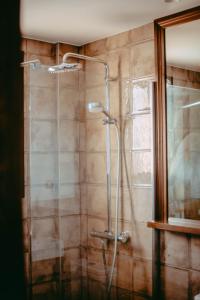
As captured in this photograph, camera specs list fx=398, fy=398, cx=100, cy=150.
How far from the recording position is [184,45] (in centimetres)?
246

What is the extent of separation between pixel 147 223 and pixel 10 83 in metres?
2.34

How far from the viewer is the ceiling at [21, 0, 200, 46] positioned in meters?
2.36

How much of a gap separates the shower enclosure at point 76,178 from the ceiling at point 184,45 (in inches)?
11.1

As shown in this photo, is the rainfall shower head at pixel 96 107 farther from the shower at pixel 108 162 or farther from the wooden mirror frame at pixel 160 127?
the wooden mirror frame at pixel 160 127

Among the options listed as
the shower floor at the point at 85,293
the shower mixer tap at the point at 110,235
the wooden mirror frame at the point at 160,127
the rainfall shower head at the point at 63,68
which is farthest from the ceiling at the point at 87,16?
the shower floor at the point at 85,293

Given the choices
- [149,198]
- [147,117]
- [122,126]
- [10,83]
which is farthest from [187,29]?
[10,83]

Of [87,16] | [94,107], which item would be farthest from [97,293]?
[87,16]

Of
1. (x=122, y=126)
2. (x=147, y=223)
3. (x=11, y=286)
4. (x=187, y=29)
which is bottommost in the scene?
(x=147, y=223)

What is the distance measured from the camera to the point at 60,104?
262 centimetres

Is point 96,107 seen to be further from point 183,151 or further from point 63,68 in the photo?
point 183,151

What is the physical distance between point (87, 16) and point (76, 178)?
3.57 ft

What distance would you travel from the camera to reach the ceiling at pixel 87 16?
2.36 meters

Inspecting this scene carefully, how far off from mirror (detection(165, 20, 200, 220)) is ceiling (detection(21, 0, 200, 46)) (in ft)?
0.63

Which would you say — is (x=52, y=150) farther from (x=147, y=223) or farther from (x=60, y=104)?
(x=147, y=223)
